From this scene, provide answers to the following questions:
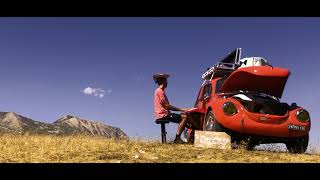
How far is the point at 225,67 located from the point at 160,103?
2.08 m

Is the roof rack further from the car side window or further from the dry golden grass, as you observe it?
the dry golden grass

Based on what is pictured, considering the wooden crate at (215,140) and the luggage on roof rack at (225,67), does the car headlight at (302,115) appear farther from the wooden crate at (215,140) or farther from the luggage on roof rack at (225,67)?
the luggage on roof rack at (225,67)

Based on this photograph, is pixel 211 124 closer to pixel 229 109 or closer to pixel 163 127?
pixel 229 109

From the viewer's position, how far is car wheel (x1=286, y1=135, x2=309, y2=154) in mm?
11172

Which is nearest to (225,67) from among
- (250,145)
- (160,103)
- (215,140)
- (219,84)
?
(219,84)

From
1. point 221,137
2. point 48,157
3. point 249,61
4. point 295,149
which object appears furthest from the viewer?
point 249,61

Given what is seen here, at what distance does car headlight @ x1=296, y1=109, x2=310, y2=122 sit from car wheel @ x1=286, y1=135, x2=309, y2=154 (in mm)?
463

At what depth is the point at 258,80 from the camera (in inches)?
460

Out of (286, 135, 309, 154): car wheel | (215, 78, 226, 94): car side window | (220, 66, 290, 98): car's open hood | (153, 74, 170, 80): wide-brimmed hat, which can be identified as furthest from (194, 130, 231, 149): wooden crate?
(153, 74, 170, 80): wide-brimmed hat

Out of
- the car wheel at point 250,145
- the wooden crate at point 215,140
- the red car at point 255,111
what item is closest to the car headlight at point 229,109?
the red car at point 255,111
